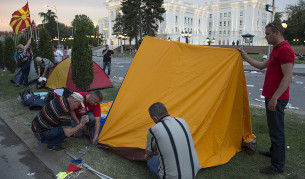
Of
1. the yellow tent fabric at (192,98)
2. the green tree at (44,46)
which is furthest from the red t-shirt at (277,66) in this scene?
the green tree at (44,46)

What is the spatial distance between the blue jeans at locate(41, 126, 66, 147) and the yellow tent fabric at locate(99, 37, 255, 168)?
702 mm

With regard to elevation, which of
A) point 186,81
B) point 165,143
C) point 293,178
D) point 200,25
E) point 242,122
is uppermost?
point 200,25

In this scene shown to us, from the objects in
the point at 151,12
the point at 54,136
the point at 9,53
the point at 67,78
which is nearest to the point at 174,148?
the point at 54,136

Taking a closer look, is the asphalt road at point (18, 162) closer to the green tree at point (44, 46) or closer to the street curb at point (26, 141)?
the street curb at point (26, 141)

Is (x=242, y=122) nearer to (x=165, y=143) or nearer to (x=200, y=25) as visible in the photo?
(x=165, y=143)

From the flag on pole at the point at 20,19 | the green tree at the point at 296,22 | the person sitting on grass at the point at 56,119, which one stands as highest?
the green tree at the point at 296,22

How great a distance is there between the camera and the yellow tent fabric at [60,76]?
8.76m

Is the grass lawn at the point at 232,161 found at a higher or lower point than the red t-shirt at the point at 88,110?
lower

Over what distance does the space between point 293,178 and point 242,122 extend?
1132mm

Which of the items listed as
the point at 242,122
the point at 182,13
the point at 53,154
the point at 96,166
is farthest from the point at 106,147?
the point at 182,13

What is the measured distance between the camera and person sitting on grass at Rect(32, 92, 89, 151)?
375 centimetres

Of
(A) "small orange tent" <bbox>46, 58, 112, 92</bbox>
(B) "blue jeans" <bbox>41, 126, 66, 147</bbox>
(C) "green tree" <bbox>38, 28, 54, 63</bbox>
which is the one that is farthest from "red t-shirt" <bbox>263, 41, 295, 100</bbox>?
(C) "green tree" <bbox>38, 28, 54, 63</bbox>

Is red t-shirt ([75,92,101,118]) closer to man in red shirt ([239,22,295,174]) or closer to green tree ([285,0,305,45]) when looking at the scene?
man in red shirt ([239,22,295,174])

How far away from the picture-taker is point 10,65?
1421 cm
